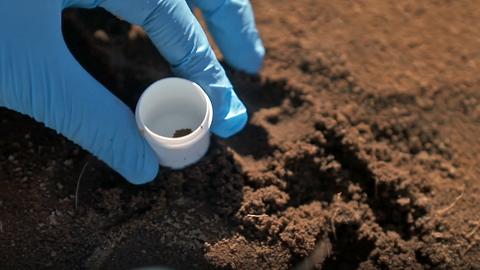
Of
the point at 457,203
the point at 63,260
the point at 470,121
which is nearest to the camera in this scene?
the point at 63,260

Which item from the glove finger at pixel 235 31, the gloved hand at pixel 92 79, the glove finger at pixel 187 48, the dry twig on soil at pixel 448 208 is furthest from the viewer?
the glove finger at pixel 235 31

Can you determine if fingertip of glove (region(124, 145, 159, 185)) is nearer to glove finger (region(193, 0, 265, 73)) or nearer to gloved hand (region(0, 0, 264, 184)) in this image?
gloved hand (region(0, 0, 264, 184))

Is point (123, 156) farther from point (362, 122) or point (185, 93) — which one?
point (362, 122)

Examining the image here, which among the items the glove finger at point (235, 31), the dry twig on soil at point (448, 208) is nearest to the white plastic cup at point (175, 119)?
the glove finger at point (235, 31)

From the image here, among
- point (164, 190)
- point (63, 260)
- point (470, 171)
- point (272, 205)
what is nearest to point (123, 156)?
point (164, 190)

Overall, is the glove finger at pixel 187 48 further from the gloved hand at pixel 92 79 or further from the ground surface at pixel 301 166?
the ground surface at pixel 301 166

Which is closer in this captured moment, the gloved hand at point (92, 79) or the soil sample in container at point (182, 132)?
the gloved hand at point (92, 79)
